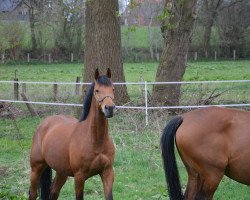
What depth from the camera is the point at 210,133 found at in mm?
5777

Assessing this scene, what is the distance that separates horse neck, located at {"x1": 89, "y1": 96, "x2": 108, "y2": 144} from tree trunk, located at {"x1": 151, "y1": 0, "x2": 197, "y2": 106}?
8.47 metres

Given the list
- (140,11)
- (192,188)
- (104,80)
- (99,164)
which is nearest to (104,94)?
(104,80)

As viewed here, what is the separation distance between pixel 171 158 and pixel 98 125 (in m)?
0.98

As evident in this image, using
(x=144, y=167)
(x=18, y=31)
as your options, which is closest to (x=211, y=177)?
(x=144, y=167)

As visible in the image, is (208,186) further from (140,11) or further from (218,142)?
(140,11)

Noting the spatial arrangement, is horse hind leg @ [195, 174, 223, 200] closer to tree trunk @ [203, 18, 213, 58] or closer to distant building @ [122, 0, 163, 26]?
distant building @ [122, 0, 163, 26]

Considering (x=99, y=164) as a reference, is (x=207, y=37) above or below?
above

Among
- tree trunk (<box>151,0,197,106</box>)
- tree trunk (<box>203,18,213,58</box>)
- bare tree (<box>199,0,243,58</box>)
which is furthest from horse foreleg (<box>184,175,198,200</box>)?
tree trunk (<box>203,18,213,58</box>)

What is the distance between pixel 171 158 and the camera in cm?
609

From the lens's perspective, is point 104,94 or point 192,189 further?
point 192,189

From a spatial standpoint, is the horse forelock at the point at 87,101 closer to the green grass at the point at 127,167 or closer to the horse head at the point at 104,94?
the horse head at the point at 104,94

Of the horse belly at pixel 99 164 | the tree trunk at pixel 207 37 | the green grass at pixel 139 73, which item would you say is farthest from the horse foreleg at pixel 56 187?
the tree trunk at pixel 207 37

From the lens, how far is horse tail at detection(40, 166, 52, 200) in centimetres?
670

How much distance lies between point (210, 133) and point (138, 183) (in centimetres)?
253
